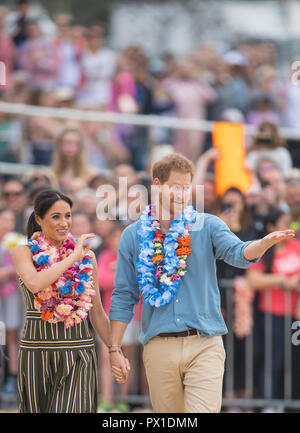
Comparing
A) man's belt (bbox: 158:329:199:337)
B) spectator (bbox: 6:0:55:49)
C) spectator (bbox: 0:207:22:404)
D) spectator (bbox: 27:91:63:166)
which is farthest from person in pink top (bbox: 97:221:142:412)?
spectator (bbox: 6:0:55:49)

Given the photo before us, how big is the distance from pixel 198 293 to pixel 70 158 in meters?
4.74

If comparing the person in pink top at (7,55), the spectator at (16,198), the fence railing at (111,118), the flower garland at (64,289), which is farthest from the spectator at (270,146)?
the flower garland at (64,289)

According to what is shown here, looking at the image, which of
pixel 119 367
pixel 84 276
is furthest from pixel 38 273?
pixel 119 367

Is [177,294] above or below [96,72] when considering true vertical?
below

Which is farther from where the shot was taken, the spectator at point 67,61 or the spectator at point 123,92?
A: the spectator at point 67,61

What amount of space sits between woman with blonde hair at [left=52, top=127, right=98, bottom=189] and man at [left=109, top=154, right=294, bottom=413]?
4.18 metres

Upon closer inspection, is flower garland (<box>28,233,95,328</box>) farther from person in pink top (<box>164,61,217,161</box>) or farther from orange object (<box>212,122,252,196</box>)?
person in pink top (<box>164,61,217,161</box>)

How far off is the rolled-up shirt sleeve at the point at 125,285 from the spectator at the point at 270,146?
466cm

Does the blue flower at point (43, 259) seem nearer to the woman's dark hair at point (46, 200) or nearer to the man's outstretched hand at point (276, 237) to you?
the woman's dark hair at point (46, 200)

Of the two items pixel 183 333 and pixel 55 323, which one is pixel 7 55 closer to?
pixel 55 323

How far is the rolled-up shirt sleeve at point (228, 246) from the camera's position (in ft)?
16.6

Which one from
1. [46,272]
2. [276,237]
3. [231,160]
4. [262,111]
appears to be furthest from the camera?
[262,111]

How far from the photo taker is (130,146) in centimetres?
1064

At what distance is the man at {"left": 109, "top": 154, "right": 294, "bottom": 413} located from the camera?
514cm
